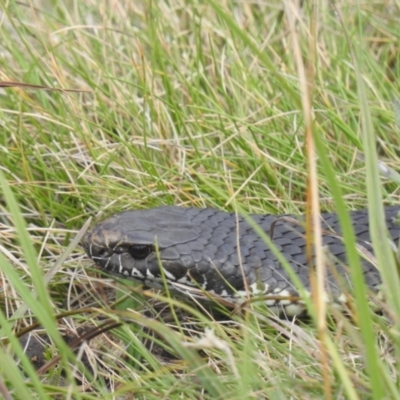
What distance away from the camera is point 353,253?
1.90 metres

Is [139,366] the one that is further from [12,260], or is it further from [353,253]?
[353,253]

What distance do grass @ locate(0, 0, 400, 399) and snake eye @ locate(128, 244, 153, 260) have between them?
132 millimetres

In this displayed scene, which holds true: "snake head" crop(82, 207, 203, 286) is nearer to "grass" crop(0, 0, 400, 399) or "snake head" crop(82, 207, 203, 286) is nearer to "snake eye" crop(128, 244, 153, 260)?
"snake eye" crop(128, 244, 153, 260)

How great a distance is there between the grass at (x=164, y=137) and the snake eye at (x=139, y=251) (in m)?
0.13

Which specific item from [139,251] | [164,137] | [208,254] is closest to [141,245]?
[139,251]

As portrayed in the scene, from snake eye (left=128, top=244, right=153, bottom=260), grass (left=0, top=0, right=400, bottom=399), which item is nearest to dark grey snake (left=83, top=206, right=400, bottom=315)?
snake eye (left=128, top=244, right=153, bottom=260)

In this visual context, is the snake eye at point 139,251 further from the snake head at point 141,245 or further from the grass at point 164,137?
the grass at point 164,137

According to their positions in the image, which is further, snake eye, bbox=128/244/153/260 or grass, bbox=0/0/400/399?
snake eye, bbox=128/244/153/260

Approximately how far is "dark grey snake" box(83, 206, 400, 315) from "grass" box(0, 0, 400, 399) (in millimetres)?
120

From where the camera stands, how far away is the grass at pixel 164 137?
129 inches

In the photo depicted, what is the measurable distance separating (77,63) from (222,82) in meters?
0.80

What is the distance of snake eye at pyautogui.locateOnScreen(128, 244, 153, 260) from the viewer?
11.1 feet

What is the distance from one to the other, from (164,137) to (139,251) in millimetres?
Result: 1062

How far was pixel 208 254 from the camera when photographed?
3393 millimetres
